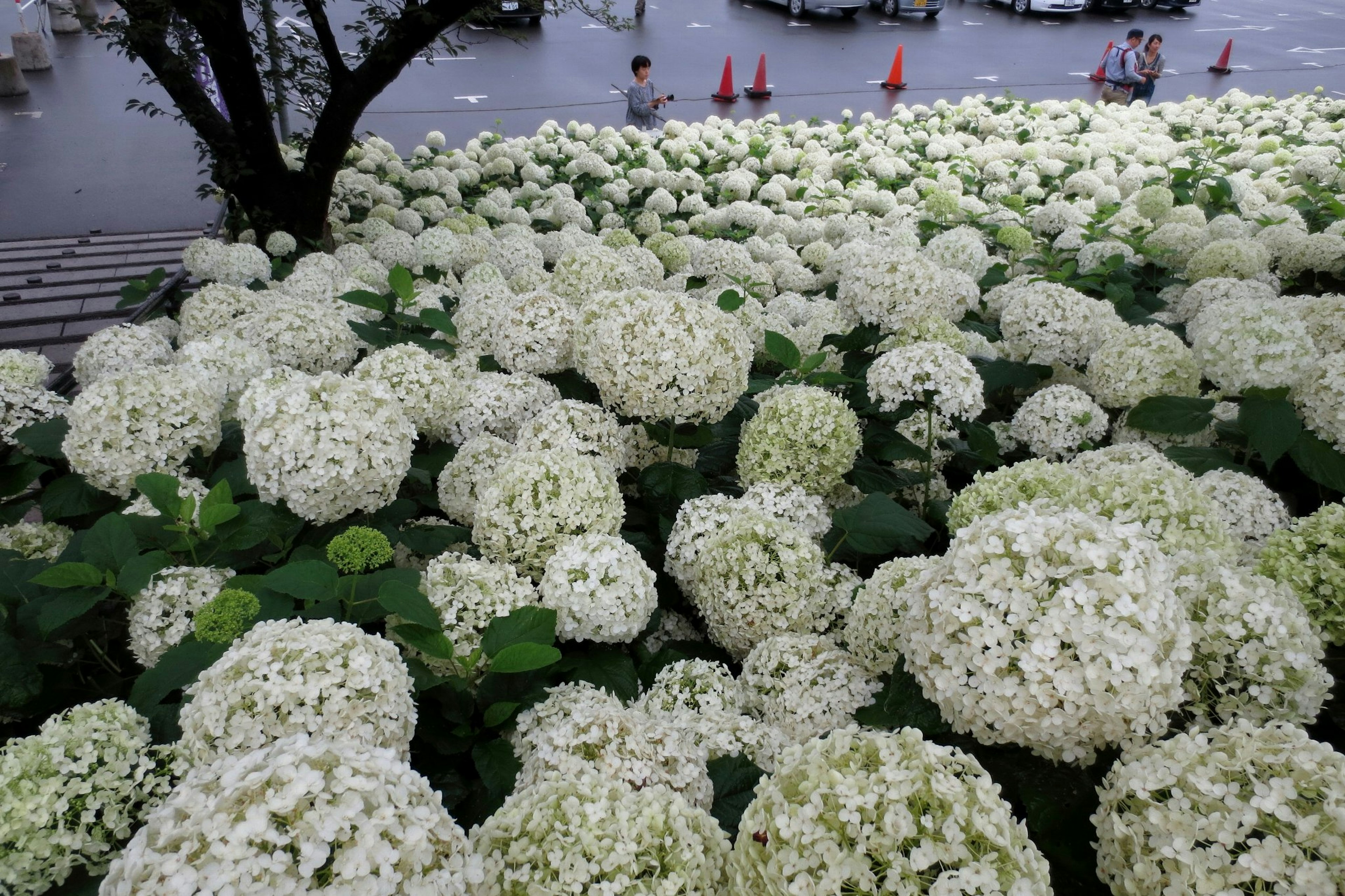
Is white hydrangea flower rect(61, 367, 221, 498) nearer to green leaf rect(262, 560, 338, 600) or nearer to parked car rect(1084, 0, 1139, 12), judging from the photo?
green leaf rect(262, 560, 338, 600)

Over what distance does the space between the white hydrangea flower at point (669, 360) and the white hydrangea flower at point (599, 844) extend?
116 cm

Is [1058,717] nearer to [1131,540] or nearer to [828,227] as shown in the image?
[1131,540]

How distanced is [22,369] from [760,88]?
1218 centimetres

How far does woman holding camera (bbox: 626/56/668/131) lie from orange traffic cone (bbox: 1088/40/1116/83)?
21.4 feet

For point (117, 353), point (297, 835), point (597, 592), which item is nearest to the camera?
point (297, 835)

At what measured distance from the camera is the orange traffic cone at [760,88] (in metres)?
12.7

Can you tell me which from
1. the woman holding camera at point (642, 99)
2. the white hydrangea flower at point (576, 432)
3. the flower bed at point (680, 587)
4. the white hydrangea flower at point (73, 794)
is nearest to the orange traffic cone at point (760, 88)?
the woman holding camera at point (642, 99)

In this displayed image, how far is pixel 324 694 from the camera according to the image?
1.31 metres

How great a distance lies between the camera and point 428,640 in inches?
61.5

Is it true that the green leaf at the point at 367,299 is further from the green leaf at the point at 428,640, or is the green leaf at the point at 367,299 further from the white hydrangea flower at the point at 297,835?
the white hydrangea flower at the point at 297,835

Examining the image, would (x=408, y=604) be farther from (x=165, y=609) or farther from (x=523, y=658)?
(x=165, y=609)

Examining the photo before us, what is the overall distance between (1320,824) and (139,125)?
14.2 meters

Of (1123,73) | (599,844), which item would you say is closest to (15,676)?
(599,844)

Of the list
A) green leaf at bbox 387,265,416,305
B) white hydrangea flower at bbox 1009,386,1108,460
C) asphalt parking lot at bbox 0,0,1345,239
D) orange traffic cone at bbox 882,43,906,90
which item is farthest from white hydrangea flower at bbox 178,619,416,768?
orange traffic cone at bbox 882,43,906,90
